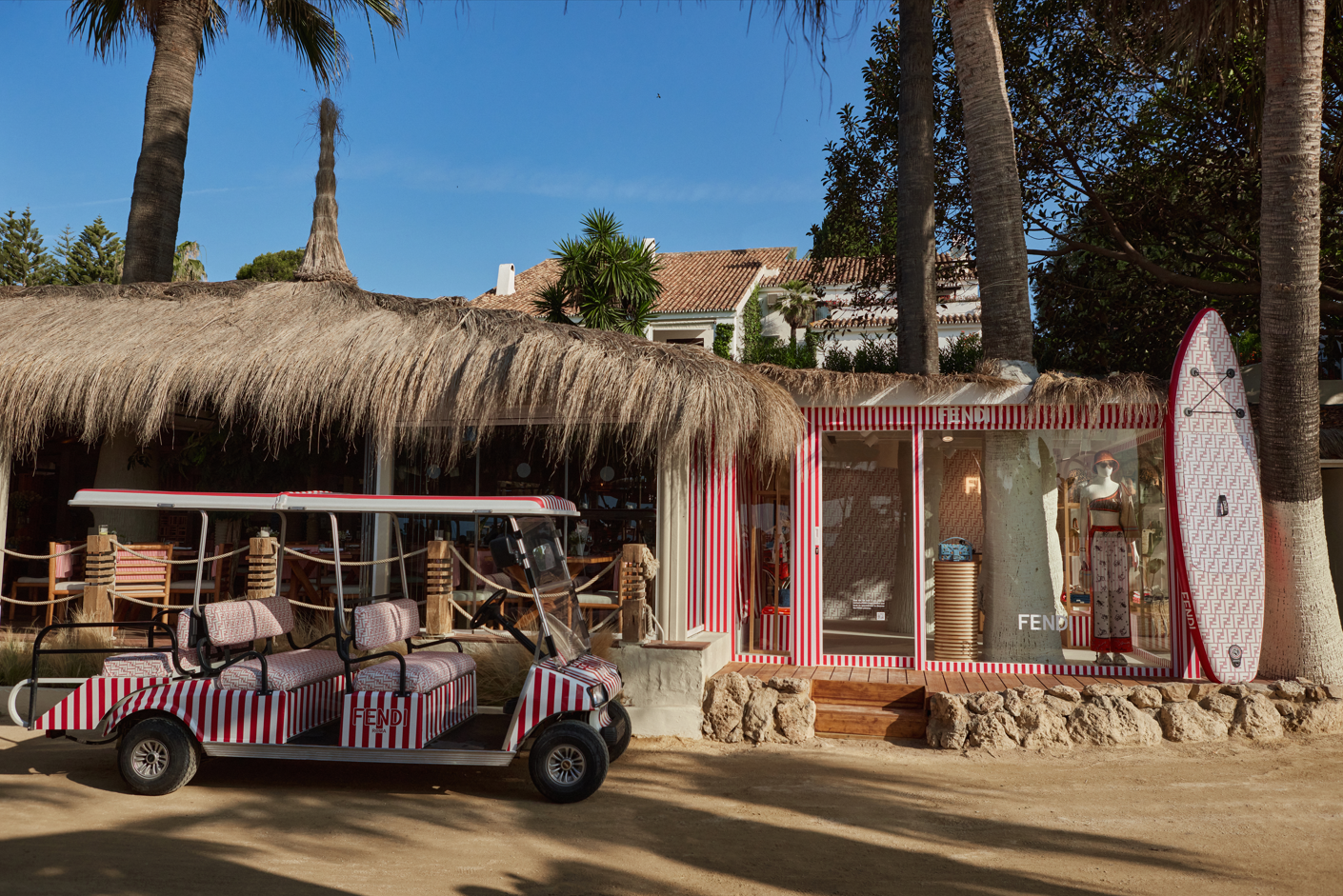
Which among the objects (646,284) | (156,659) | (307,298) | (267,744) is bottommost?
(267,744)

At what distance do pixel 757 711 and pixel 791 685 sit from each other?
0.31 m

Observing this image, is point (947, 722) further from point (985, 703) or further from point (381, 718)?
point (381, 718)

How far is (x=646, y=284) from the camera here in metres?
16.0

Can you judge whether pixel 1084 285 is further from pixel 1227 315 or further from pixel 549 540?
pixel 549 540

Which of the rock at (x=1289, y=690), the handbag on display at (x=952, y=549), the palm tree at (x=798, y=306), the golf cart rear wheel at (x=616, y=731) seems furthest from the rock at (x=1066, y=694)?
the palm tree at (x=798, y=306)

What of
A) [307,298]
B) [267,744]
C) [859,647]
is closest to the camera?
[267,744]

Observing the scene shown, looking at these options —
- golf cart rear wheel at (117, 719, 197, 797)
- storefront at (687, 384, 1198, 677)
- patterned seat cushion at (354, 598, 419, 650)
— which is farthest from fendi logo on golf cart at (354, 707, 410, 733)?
storefront at (687, 384, 1198, 677)

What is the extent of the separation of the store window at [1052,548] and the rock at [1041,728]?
103 cm

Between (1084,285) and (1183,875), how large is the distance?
11.5 metres

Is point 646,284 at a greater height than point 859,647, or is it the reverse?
point 646,284

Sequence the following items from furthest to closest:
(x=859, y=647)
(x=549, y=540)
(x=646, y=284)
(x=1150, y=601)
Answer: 1. (x=646, y=284)
2. (x=859, y=647)
3. (x=1150, y=601)
4. (x=549, y=540)

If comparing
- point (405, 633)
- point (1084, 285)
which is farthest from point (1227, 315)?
point (405, 633)

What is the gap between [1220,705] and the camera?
21.5ft

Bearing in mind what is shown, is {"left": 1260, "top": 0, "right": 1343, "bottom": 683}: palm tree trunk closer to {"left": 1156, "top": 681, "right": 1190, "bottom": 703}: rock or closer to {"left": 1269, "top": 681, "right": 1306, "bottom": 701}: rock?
{"left": 1269, "top": 681, "right": 1306, "bottom": 701}: rock
